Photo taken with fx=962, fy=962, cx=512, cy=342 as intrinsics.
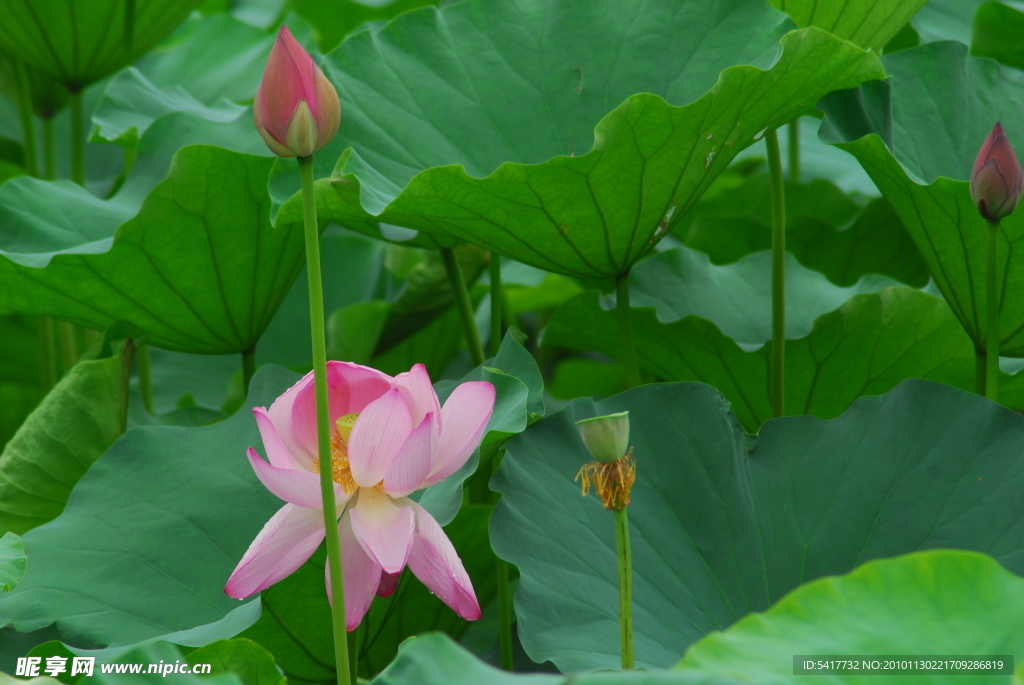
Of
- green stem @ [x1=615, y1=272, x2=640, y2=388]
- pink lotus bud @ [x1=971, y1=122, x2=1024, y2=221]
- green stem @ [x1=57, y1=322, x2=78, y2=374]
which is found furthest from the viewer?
green stem @ [x1=57, y1=322, x2=78, y2=374]

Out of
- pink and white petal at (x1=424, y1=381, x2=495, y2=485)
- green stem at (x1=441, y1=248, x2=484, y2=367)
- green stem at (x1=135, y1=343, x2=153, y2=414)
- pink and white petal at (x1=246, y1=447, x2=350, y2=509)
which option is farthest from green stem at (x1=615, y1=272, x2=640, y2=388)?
green stem at (x1=135, y1=343, x2=153, y2=414)

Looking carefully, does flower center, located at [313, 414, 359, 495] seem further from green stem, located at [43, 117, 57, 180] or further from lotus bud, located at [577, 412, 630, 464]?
green stem, located at [43, 117, 57, 180]

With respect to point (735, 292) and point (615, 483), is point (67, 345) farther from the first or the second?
point (615, 483)

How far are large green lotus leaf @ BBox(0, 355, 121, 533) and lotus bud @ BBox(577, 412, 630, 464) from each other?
757 millimetres

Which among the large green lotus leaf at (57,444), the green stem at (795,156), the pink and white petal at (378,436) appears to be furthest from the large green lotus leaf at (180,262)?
the green stem at (795,156)

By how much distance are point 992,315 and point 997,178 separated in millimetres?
139

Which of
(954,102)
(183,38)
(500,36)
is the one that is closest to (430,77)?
(500,36)

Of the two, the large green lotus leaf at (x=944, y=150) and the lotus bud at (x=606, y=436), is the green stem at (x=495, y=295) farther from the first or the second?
the lotus bud at (x=606, y=436)

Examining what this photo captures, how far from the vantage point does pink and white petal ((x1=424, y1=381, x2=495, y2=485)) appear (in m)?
0.68

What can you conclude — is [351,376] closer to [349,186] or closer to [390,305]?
[349,186]

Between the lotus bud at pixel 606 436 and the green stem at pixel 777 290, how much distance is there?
598 millimetres

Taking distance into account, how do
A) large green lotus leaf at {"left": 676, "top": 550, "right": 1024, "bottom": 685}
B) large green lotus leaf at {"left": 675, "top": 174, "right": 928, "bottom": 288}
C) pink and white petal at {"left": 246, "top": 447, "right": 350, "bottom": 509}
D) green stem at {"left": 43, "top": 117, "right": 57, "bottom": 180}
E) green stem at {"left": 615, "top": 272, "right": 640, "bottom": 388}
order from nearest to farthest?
large green lotus leaf at {"left": 676, "top": 550, "right": 1024, "bottom": 685} < pink and white petal at {"left": 246, "top": 447, "right": 350, "bottom": 509} < green stem at {"left": 615, "top": 272, "right": 640, "bottom": 388} < large green lotus leaf at {"left": 675, "top": 174, "right": 928, "bottom": 288} < green stem at {"left": 43, "top": 117, "right": 57, "bottom": 180}

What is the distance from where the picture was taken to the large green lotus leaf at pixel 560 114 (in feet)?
2.82

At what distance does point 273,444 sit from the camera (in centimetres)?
67
